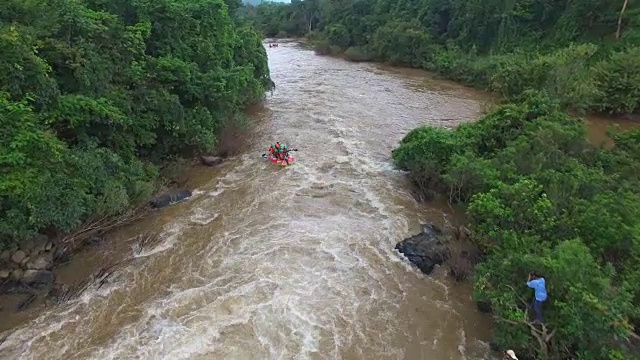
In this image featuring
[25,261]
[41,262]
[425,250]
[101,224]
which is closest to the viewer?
[25,261]

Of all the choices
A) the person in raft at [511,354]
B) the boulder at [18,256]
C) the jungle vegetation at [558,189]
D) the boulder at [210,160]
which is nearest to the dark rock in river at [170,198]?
the boulder at [210,160]

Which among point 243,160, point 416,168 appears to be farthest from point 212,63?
point 416,168

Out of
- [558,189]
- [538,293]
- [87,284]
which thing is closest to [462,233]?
[558,189]

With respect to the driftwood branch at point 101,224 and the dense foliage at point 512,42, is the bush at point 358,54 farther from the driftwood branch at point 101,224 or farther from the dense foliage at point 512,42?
the driftwood branch at point 101,224

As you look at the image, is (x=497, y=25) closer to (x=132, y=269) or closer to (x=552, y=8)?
(x=552, y=8)

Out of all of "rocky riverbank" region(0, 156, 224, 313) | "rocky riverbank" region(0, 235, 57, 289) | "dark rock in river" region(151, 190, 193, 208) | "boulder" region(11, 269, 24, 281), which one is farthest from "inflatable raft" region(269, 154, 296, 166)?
"boulder" region(11, 269, 24, 281)

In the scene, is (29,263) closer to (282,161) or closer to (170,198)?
(170,198)
